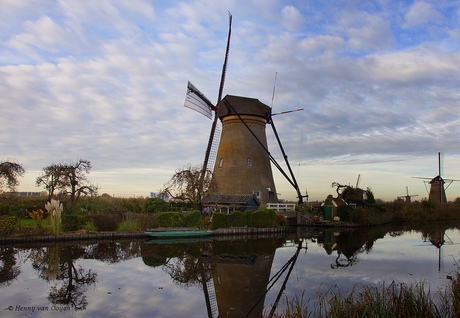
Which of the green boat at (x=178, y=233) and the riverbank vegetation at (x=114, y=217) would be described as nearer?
the riverbank vegetation at (x=114, y=217)

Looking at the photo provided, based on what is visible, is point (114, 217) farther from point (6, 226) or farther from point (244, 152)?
point (244, 152)

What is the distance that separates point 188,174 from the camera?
22547 millimetres

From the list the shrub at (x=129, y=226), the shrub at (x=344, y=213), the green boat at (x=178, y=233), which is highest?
the shrub at (x=344, y=213)

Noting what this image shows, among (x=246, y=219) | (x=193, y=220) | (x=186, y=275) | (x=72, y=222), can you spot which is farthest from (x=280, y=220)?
(x=186, y=275)

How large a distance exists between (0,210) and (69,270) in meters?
11.1

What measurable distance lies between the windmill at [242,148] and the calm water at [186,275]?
1072 centimetres

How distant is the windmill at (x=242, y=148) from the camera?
2620 centimetres

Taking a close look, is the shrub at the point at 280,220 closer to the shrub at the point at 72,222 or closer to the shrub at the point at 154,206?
the shrub at the point at 154,206

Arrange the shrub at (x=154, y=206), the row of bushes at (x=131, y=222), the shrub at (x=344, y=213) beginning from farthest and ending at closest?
the shrub at (x=344, y=213) < the shrub at (x=154, y=206) < the row of bushes at (x=131, y=222)

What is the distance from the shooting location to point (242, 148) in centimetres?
2653

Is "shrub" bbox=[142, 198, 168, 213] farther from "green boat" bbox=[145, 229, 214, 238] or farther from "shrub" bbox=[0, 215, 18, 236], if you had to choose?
"shrub" bbox=[0, 215, 18, 236]

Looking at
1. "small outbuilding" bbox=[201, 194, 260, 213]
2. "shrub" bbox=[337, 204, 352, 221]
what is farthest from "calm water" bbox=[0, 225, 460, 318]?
"shrub" bbox=[337, 204, 352, 221]

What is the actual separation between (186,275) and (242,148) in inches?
688

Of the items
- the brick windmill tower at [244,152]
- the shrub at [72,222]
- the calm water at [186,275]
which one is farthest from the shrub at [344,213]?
the shrub at [72,222]
